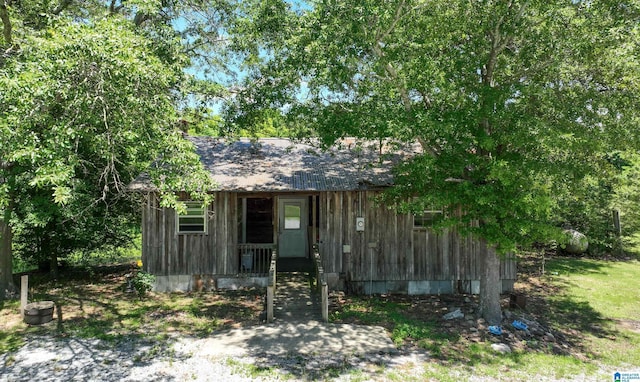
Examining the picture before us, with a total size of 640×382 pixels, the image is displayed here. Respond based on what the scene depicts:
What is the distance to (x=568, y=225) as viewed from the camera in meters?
21.9

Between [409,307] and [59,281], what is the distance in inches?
467

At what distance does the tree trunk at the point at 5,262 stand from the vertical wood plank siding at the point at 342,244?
12.2 ft

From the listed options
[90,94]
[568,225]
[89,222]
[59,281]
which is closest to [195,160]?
[90,94]

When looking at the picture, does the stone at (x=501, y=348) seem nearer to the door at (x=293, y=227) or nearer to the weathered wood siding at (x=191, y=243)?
the weathered wood siding at (x=191, y=243)

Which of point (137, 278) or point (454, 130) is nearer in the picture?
point (454, 130)

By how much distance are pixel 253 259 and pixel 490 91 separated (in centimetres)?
888

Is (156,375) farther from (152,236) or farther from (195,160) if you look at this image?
(152,236)

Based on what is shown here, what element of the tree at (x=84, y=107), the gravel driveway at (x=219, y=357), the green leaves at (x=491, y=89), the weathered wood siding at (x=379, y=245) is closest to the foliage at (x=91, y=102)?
the tree at (x=84, y=107)

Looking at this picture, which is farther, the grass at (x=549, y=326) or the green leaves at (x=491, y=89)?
the green leaves at (x=491, y=89)

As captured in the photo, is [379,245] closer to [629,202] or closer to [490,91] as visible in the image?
[490,91]

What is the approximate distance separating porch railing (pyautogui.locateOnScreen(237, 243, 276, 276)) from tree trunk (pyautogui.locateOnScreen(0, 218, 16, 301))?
21.5 ft

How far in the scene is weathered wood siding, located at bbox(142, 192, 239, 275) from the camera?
42.0 feet

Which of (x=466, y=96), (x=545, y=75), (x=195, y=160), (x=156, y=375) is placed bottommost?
(x=156, y=375)

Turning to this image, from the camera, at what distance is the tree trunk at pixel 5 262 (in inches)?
466
